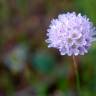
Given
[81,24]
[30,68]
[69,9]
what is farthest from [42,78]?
[81,24]

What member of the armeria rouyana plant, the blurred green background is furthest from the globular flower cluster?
the blurred green background

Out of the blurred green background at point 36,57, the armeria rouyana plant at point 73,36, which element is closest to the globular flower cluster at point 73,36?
the armeria rouyana plant at point 73,36

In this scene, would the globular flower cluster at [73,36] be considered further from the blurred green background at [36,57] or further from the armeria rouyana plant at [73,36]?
the blurred green background at [36,57]

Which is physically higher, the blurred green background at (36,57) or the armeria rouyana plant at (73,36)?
the blurred green background at (36,57)

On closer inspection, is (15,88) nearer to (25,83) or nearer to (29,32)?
(25,83)

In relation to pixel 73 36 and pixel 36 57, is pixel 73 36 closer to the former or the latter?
pixel 73 36

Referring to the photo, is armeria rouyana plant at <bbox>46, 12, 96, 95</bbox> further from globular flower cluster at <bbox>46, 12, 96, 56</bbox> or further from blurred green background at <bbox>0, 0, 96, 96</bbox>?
blurred green background at <bbox>0, 0, 96, 96</bbox>

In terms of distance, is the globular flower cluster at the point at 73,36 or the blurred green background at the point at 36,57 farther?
the blurred green background at the point at 36,57
